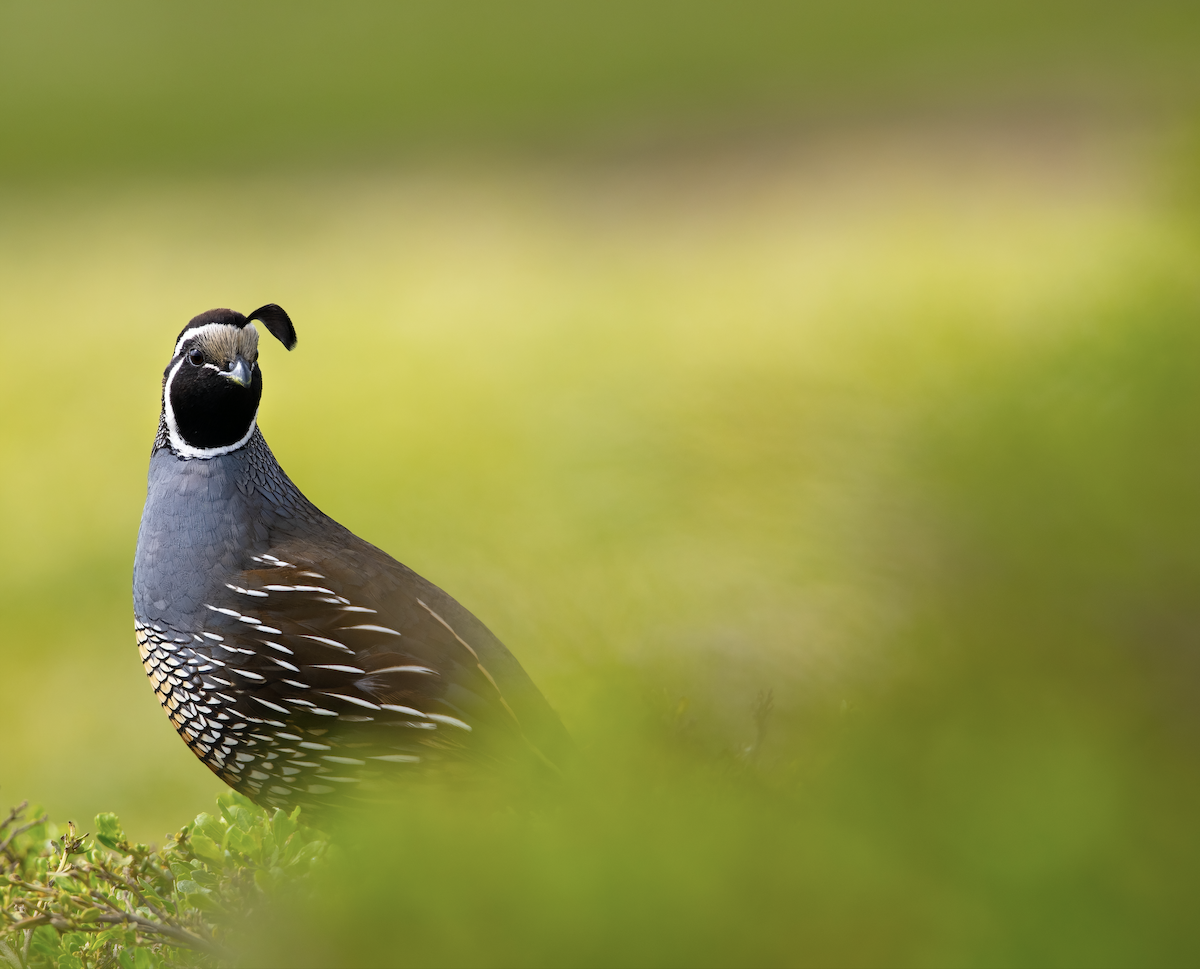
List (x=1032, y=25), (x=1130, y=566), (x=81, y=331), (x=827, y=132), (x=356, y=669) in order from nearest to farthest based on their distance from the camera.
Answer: (x=1130, y=566), (x=356, y=669), (x=81, y=331), (x=827, y=132), (x=1032, y=25)

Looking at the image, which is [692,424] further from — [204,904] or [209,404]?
[209,404]

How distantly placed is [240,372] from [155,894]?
0.57 metres

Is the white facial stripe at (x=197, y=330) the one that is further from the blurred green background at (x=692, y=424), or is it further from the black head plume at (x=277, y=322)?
the blurred green background at (x=692, y=424)

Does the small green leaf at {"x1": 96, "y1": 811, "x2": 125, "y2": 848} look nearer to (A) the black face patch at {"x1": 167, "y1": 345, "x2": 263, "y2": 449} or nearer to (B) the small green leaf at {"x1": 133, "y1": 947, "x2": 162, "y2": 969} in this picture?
(B) the small green leaf at {"x1": 133, "y1": 947, "x2": 162, "y2": 969}

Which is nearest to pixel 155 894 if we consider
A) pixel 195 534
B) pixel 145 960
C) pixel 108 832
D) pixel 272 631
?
pixel 108 832

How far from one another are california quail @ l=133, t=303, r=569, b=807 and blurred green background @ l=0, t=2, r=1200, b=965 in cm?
14

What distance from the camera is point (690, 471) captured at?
93 cm

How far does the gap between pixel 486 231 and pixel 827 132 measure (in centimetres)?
314

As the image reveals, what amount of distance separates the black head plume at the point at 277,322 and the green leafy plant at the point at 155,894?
55cm

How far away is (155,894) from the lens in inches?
43.4

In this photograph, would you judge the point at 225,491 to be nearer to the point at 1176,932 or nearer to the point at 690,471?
the point at 690,471

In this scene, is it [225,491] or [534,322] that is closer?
[225,491]

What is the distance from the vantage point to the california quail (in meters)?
1.38

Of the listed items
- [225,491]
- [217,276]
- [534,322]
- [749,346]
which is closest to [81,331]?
[217,276]
